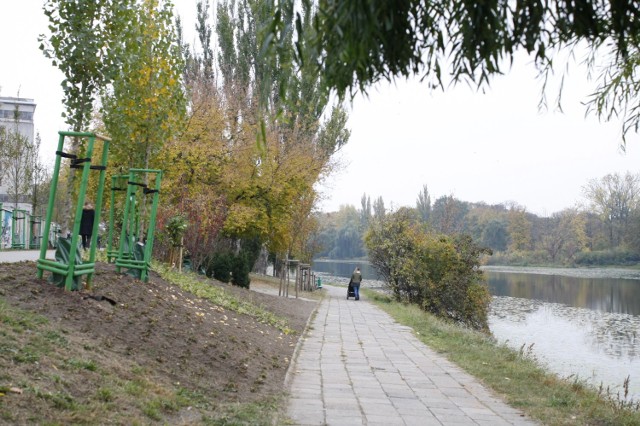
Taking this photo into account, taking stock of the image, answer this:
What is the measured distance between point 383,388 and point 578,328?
696 inches

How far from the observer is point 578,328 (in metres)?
23.4

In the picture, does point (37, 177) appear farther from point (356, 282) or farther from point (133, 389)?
point (133, 389)

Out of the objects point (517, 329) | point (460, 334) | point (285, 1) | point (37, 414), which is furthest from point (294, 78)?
point (517, 329)

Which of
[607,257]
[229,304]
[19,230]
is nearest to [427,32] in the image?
[229,304]

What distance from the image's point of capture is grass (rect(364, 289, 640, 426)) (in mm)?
6578

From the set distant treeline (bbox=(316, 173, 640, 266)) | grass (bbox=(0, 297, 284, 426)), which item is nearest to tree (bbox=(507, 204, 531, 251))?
distant treeline (bbox=(316, 173, 640, 266))

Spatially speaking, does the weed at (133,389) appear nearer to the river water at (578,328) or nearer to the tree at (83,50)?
the tree at (83,50)

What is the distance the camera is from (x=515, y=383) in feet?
27.3

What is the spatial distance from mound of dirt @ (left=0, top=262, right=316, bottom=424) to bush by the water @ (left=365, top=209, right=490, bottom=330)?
45.6 feet

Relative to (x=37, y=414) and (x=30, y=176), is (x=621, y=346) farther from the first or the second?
(x=30, y=176)

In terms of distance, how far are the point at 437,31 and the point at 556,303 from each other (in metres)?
31.8

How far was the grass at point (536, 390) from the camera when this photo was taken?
21.6 ft

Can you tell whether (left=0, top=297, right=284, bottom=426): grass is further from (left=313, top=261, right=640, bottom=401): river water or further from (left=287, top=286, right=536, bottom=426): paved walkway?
(left=313, top=261, right=640, bottom=401): river water

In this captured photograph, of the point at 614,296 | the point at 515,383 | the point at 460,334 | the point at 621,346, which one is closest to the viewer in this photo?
the point at 515,383
